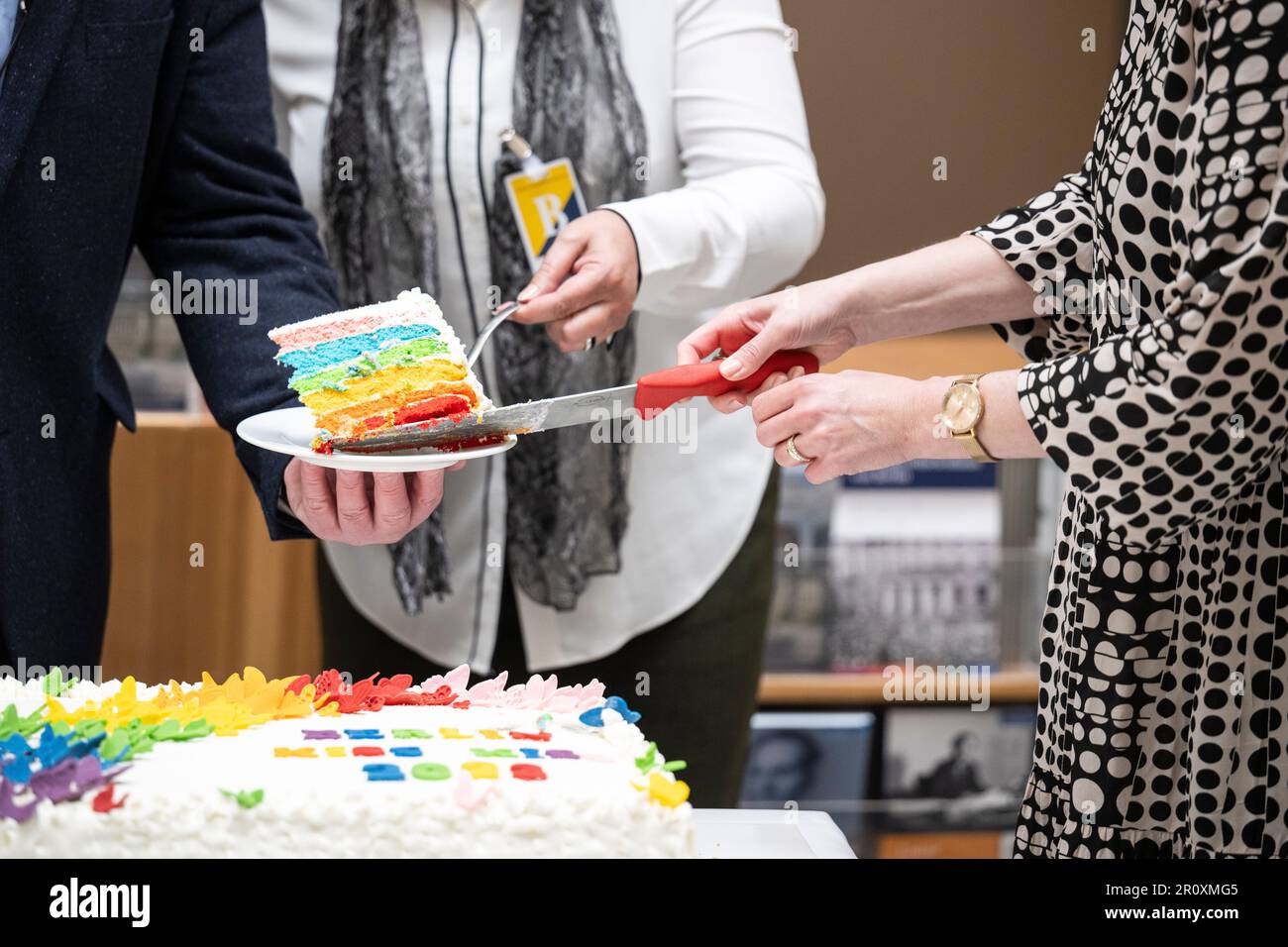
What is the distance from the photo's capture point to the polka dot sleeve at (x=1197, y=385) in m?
0.88

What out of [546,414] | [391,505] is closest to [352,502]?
[391,505]

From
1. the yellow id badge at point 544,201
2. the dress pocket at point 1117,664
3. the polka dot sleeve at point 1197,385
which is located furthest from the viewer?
the yellow id badge at point 544,201

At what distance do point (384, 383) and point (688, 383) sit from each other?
283mm

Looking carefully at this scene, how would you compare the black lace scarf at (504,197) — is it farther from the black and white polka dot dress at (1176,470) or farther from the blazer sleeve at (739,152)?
the black and white polka dot dress at (1176,470)

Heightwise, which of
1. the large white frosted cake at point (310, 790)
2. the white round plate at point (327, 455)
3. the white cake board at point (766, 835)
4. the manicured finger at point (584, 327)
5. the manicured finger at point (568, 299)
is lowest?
the white cake board at point (766, 835)

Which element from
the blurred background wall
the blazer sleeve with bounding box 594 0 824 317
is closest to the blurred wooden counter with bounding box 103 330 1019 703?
the blurred background wall

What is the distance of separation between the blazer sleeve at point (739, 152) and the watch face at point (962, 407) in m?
0.61

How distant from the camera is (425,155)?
1.65 m

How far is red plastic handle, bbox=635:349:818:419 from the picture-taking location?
1.20 meters

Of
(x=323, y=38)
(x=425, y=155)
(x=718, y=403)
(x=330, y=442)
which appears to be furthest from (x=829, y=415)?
(x=323, y=38)

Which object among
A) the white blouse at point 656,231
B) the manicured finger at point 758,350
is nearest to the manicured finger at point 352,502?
the manicured finger at point 758,350
